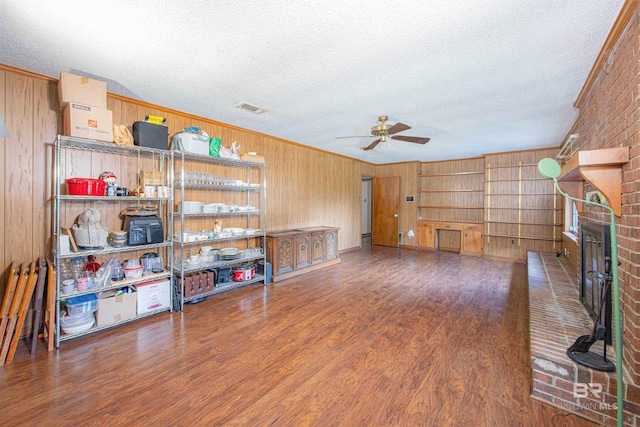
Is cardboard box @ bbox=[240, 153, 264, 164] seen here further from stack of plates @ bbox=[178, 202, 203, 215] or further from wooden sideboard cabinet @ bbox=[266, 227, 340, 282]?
wooden sideboard cabinet @ bbox=[266, 227, 340, 282]

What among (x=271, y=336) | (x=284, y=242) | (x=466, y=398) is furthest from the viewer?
(x=284, y=242)

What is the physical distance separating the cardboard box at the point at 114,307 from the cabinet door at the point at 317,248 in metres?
2.90

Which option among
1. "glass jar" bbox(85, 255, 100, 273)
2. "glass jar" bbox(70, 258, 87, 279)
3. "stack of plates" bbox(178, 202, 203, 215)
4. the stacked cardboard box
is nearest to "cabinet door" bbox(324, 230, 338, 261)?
"stack of plates" bbox(178, 202, 203, 215)

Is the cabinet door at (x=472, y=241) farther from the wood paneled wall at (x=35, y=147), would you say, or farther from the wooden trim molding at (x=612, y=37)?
the wood paneled wall at (x=35, y=147)

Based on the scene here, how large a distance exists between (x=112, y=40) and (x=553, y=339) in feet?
13.0

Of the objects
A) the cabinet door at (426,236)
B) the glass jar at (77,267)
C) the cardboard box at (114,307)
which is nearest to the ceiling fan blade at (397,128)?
the cardboard box at (114,307)

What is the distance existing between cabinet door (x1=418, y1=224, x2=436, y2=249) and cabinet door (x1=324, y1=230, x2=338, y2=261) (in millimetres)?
2988

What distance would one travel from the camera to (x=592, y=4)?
1676mm

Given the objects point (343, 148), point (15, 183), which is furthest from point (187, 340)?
point (343, 148)

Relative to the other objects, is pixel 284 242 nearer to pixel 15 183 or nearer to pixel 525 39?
pixel 15 183

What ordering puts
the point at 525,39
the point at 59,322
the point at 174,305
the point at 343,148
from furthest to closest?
the point at 343,148, the point at 174,305, the point at 59,322, the point at 525,39

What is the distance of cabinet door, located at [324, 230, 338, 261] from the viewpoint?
5.53 meters

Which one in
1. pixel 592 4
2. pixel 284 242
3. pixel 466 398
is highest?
pixel 592 4

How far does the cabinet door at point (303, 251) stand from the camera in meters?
4.81
